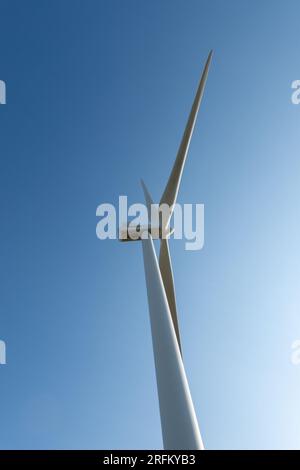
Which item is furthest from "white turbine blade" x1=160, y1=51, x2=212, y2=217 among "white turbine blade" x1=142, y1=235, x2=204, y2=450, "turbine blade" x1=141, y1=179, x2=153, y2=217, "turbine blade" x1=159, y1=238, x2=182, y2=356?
"white turbine blade" x1=142, y1=235, x2=204, y2=450

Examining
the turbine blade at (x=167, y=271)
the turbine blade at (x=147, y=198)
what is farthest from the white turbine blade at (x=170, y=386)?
the turbine blade at (x=147, y=198)

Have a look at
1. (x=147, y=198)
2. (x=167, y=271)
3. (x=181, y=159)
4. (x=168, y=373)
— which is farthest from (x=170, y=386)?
(x=147, y=198)

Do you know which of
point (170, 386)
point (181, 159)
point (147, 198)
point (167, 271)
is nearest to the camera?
point (170, 386)

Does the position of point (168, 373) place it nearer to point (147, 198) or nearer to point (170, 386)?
point (170, 386)

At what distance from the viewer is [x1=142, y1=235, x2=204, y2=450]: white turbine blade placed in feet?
25.2

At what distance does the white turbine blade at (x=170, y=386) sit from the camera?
303 inches

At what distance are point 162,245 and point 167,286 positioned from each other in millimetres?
1917

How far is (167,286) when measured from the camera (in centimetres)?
1792

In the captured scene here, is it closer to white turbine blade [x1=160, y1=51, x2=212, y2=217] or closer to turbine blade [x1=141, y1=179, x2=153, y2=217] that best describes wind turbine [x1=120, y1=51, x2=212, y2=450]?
white turbine blade [x1=160, y1=51, x2=212, y2=217]

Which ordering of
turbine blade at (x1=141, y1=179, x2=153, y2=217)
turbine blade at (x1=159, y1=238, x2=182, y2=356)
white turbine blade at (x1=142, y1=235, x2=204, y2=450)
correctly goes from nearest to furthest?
1. white turbine blade at (x1=142, y1=235, x2=204, y2=450)
2. turbine blade at (x1=159, y1=238, x2=182, y2=356)
3. turbine blade at (x1=141, y1=179, x2=153, y2=217)

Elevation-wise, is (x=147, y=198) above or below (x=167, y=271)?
above

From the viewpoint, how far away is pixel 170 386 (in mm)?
8711
